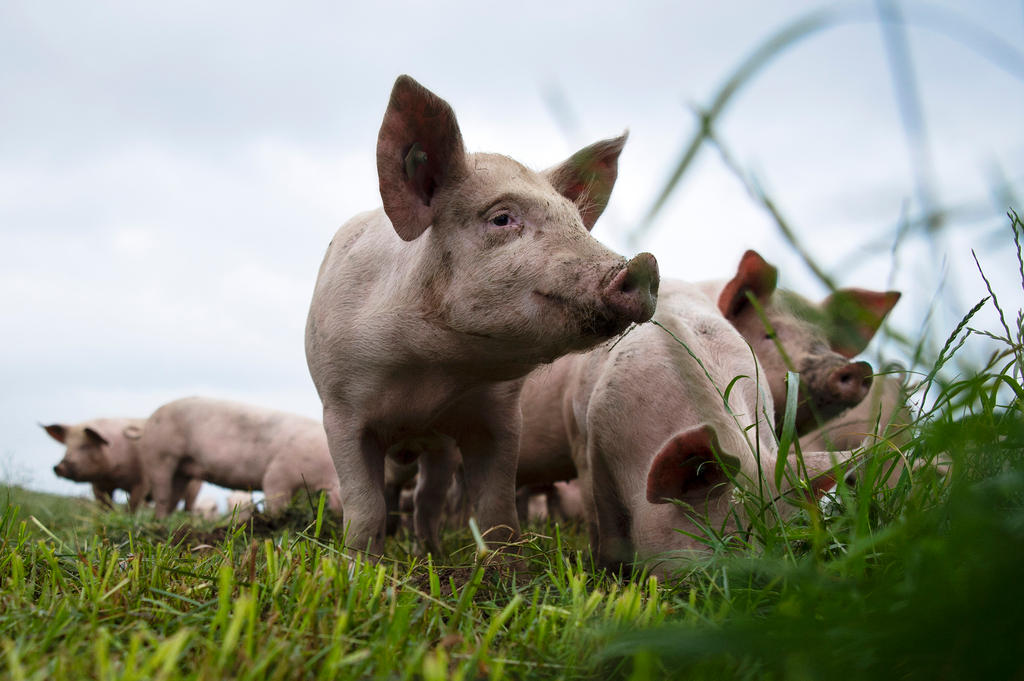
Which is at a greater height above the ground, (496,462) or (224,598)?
(496,462)

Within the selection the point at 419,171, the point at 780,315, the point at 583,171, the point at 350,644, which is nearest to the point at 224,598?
the point at 350,644

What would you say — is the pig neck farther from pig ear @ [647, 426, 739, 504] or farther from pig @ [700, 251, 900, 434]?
pig @ [700, 251, 900, 434]

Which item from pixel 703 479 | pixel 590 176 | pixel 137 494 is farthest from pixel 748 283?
pixel 137 494

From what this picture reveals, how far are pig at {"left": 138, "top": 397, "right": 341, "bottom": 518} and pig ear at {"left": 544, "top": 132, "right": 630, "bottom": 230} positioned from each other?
23.7 feet

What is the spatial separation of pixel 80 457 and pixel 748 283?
12.2m

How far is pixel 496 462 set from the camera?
3867 millimetres

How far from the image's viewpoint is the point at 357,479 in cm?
363

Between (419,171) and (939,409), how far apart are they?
204 cm

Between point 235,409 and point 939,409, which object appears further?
point 235,409

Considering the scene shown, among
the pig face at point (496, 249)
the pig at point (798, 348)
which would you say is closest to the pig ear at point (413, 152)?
the pig face at point (496, 249)

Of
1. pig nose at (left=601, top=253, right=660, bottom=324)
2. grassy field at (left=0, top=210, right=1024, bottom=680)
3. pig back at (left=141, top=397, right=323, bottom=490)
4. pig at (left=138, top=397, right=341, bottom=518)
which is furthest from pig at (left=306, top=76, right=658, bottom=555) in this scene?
pig back at (left=141, top=397, right=323, bottom=490)

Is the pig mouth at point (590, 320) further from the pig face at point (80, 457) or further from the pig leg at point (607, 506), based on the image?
the pig face at point (80, 457)

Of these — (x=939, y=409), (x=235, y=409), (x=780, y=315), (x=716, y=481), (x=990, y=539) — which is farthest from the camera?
(x=235, y=409)

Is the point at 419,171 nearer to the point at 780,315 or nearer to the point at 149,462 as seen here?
the point at 780,315
